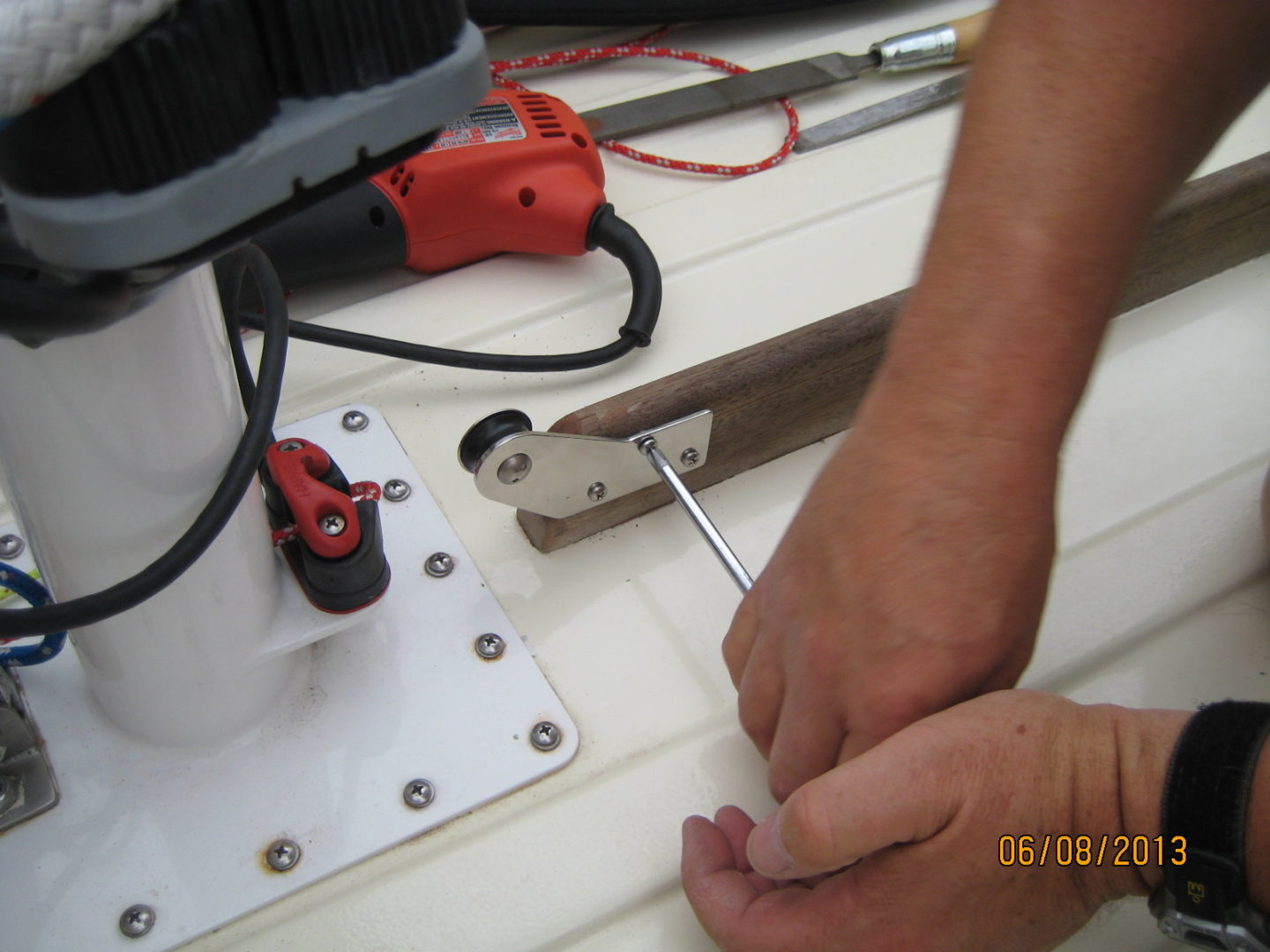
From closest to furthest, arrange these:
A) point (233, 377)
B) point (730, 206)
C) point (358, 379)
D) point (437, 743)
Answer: point (233, 377) → point (437, 743) → point (358, 379) → point (730, 206)

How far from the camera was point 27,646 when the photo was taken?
1.86 feet

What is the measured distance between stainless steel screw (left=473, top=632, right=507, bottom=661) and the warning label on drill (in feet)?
1.37

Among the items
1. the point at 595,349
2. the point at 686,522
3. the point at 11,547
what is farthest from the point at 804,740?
the point at 11,547

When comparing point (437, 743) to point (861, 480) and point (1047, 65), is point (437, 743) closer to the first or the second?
point (861, 480)

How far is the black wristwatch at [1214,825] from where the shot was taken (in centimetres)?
47

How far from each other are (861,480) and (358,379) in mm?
447

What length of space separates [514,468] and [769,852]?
Answer: 0.27 metres

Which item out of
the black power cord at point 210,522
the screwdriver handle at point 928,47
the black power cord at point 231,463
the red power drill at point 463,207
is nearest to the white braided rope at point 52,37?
the black power cord at point 231,463

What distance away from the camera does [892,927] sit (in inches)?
19.2

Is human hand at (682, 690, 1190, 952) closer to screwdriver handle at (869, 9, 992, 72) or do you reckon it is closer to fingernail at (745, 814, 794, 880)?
fingernail at (745, 814, 794, 880)

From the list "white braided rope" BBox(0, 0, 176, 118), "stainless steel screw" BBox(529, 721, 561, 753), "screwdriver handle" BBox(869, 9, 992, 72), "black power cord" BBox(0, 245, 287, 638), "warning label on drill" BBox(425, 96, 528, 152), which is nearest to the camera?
"white braided rope" BBox(0, 0, 176, 118)

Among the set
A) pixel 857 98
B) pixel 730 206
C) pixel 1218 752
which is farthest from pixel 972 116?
pixel 857 98
